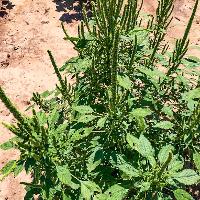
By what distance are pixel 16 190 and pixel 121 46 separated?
12.8 ft

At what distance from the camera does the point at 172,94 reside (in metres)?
4.54

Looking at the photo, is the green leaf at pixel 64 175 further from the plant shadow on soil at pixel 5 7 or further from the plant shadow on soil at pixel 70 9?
the plant shadow on soil at pixel 5 7

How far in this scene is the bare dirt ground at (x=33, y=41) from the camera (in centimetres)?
812

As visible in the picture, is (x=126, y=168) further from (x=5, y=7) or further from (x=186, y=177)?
(x=5, y=7)

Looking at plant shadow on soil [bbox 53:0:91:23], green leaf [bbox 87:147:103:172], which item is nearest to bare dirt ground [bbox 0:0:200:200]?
plant shadow on soil [bbox 53:0:91:23]

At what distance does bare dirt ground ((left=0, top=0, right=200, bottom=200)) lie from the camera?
8125 millimetres

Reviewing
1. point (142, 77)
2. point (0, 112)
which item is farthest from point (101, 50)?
point (0, 112)

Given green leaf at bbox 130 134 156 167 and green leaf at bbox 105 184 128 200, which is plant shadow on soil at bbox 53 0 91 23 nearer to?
green leaf at bbox 130 134 156 167

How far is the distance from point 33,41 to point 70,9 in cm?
179

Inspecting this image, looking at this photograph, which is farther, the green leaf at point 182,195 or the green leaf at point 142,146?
the green leaf at point 142,146

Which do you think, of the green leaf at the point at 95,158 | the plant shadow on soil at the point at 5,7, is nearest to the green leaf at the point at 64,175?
the green leaf at the point at 95,158

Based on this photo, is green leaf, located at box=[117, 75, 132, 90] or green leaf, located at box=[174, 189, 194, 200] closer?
green leaf, located at box=[174, 189, 194, 200]

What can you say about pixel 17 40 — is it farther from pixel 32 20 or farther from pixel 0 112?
pixel 0 112

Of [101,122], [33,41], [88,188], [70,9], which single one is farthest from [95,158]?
[70,9]
